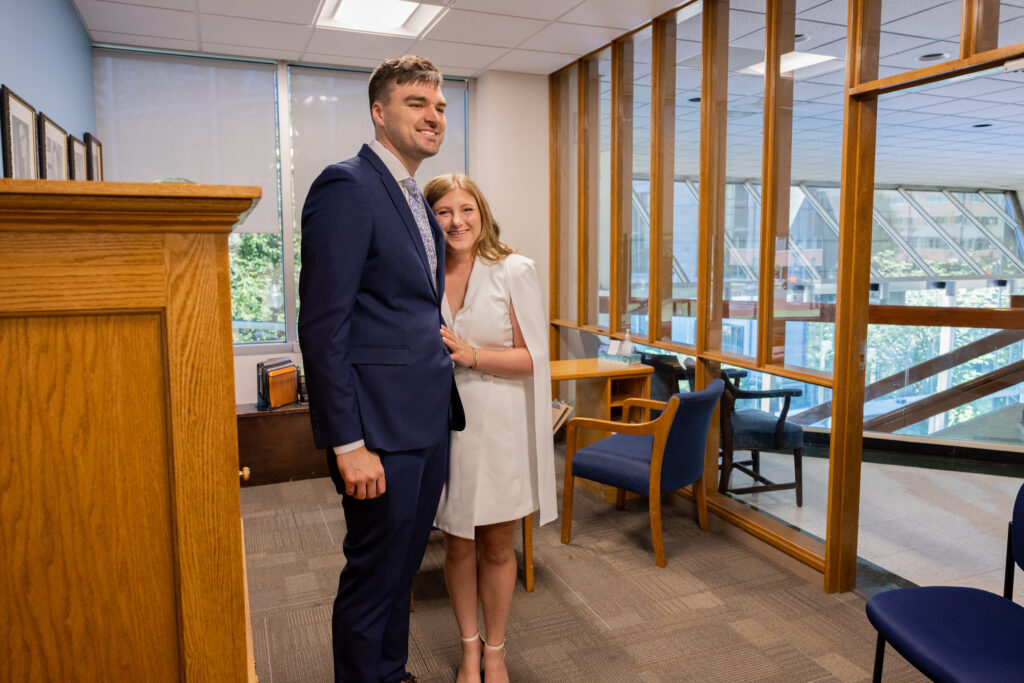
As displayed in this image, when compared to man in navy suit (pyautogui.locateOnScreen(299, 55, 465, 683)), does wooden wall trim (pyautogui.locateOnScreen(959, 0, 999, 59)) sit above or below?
above

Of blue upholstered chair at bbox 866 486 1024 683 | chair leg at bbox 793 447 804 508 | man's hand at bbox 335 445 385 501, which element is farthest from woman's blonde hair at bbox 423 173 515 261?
chair leg at bbox 793 447 804 508

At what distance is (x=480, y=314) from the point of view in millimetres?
2010

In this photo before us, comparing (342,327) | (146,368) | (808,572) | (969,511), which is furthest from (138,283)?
(969,511)

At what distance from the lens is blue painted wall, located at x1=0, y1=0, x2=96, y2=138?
8.53 ft

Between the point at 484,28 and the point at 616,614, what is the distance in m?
3.12

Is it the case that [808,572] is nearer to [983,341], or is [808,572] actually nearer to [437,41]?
[983,341]

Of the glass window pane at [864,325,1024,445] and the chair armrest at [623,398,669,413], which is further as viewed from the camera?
the chair armrest at [623,398,669,413]

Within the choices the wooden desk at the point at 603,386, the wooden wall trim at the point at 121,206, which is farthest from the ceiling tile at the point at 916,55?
the wooden wall trim at the point at 121,206

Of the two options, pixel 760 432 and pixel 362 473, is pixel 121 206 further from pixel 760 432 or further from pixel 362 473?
pixel 760 432

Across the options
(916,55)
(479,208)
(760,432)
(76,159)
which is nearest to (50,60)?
(76,159)

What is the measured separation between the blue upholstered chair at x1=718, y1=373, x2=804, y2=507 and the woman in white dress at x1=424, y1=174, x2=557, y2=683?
1.55m

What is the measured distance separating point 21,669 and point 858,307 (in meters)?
2.69

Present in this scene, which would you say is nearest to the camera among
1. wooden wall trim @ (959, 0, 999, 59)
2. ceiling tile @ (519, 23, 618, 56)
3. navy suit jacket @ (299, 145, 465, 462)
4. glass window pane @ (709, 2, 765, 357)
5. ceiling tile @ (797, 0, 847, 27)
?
navy suit jacket @ (299, 145, 465, 462)

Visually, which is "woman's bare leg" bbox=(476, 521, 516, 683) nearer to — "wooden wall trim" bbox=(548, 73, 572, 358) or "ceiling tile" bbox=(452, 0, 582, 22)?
"ceiling tile" bbox=(452, 0, 582, 22)
